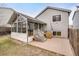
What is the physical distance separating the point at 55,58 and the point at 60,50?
135 mm

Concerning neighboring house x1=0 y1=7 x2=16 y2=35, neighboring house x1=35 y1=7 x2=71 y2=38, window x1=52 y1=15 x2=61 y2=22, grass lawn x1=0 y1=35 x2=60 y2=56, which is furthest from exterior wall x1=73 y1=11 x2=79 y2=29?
neighboring house x1=0 y1=7 x2=16 y2=35

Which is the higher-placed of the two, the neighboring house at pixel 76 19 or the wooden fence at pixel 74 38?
the neighboring house at pixel 76 19

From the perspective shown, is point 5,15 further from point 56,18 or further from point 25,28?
point 56,18

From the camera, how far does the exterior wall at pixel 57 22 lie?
2553mm

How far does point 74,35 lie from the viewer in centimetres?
250

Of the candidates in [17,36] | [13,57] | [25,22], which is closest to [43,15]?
[25,22]

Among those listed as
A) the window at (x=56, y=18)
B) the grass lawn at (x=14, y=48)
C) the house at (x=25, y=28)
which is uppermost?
the window at (x=56, y=18)

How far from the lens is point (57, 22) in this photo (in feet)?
8.41

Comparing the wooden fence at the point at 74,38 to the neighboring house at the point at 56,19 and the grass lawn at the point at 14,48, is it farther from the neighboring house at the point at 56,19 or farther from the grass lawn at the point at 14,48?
the grass lawn at the point at 14,48

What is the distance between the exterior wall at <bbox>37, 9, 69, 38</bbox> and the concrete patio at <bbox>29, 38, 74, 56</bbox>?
102 mm

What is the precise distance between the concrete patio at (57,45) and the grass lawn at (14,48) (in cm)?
8

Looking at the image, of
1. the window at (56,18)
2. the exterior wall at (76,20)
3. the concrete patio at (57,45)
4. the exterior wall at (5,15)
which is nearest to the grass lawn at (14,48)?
the concrete patio at (57,45)

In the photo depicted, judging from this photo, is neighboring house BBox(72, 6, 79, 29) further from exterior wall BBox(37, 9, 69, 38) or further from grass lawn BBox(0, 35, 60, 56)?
grass lawn BBox(0, 35, 60, 56)

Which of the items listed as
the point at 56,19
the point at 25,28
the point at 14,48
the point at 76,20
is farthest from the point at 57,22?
the point at 14,48
